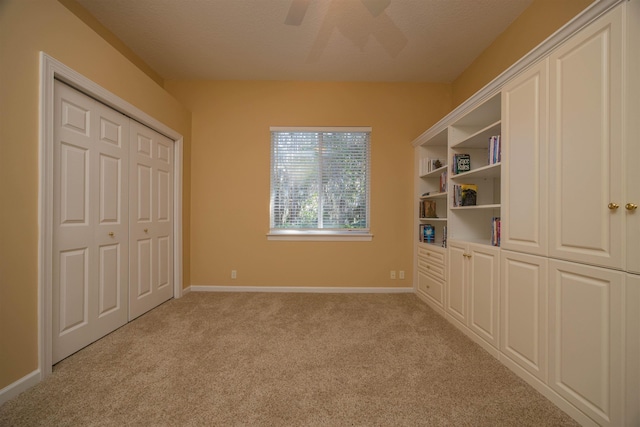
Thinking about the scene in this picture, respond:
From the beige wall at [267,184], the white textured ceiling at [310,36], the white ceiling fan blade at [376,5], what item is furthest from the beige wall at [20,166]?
the white ceiling fan blade at [376,5]

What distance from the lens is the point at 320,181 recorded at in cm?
372

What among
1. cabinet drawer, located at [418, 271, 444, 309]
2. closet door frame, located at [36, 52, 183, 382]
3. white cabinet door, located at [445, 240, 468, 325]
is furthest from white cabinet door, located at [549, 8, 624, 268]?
closet door frame, located at [36, 52, 183, 382]

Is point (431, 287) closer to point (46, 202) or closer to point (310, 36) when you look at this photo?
point (310, 36)

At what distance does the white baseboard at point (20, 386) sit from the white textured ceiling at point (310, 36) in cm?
299

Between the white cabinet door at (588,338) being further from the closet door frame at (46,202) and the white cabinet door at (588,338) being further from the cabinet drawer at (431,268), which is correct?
the closet door frame at (46,202)

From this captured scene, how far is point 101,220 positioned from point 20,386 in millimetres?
1225

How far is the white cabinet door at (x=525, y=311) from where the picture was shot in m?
1.59

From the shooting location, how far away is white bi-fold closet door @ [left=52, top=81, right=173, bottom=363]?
1927 mm

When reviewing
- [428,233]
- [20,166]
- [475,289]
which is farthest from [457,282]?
[20,166]

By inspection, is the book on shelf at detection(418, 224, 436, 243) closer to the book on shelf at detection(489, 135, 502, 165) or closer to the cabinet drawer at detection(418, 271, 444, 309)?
the cabinet drawer at detection(418, 271, 444, 309)

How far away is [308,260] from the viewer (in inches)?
146

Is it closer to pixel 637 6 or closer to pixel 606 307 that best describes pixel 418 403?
pixel 606 307

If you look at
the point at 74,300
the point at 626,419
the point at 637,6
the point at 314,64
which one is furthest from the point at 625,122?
the point at 74,300

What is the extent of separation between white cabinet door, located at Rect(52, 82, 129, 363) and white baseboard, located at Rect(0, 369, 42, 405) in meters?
0.23
